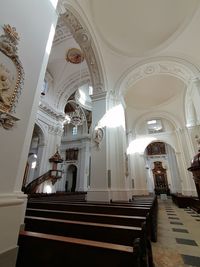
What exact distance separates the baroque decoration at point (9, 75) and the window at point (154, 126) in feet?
38.5

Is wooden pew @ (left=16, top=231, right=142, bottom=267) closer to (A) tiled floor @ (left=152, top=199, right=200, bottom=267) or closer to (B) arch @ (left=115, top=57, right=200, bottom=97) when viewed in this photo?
(A) tiled floor @ (left=152, top=199, right=200, bottom=267)

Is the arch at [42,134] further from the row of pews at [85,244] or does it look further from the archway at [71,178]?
the row of pews at [85,244]

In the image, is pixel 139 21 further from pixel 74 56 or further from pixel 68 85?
pixel 68 85

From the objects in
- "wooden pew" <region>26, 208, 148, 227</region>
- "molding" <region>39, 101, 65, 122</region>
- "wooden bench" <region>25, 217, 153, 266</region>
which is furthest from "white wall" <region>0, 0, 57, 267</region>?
"molding" <region>39, 101, 65, 122</region>

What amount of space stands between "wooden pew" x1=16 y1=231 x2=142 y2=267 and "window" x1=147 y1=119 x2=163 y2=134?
11.9 m

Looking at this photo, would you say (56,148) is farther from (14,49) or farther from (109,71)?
(14,49)

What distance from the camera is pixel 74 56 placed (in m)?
9.83

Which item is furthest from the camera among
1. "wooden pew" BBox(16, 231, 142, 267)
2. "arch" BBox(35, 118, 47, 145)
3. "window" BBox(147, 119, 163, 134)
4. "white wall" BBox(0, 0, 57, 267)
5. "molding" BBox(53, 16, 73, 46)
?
"window" BBox(147, 119, 163, 134)

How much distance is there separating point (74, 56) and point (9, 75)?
961 centimetres

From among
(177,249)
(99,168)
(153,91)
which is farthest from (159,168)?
(177,249)

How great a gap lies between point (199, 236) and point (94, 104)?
4.94 metres

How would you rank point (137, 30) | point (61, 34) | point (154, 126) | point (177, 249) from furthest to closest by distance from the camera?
point (154, 126)
point (61, 34)
point (137, 30)
point (177, 249)

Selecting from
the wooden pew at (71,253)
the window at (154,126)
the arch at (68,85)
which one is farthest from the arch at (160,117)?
the wooden pew at (71,253)

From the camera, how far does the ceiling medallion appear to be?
9.33 metres
